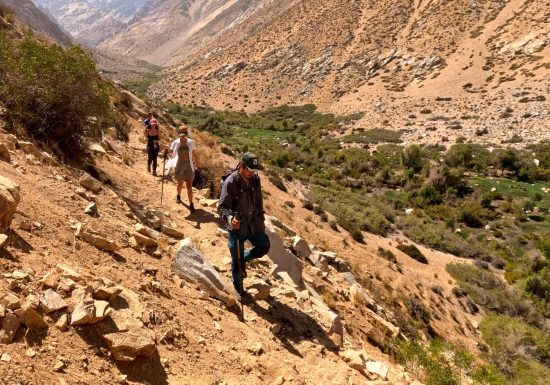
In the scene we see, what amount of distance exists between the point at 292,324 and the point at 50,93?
238 inches

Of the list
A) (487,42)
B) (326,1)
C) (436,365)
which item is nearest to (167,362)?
(436,365)

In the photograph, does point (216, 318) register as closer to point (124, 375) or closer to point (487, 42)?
point (124, 375)

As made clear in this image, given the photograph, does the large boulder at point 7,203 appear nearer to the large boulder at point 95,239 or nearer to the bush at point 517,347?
the large boulder at point 95,239

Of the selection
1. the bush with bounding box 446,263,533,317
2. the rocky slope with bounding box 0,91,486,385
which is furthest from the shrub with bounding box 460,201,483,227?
the rocky slope with bounding box 0,91,486,385

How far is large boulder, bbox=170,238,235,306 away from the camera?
551cm

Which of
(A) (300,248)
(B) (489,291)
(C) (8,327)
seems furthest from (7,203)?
(B) (489,291)

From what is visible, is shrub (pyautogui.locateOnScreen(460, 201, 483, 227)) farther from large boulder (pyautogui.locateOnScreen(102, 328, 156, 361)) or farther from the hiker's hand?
large boulder (pyautogui.locateOnScreen(102, 328, 156, 361))

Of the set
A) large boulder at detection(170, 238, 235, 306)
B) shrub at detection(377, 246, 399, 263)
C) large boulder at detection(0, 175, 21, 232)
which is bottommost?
shrub at detection(377, 246, 399, 263)

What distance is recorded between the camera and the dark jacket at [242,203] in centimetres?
530

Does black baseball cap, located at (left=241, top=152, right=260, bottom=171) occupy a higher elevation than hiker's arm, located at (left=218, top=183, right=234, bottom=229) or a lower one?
higher

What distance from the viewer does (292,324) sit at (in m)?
5.75

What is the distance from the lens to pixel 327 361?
5258 mm

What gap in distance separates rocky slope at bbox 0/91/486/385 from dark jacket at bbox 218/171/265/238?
2.80ft

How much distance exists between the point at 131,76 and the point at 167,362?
127747 millimetres
